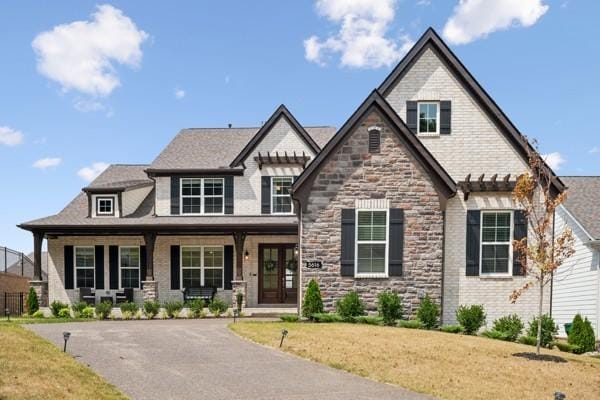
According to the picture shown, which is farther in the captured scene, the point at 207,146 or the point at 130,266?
the point at 207,146

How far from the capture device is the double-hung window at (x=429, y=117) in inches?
627

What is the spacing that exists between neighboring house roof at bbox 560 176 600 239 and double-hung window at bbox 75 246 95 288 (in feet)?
66.3

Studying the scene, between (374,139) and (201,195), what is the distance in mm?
9902

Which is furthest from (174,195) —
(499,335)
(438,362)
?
(438,362)

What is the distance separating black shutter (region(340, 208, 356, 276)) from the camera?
49.1ft

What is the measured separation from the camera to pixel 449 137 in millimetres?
15852

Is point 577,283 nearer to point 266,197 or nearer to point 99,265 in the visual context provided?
point 266,197

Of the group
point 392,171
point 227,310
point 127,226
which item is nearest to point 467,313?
point 392,171

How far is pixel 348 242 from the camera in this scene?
15.0m

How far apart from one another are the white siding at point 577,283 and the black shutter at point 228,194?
1349 cm

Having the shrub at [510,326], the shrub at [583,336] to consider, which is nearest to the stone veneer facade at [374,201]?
the shrub at [510,326]

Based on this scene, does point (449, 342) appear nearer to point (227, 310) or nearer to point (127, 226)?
point (227, 310)

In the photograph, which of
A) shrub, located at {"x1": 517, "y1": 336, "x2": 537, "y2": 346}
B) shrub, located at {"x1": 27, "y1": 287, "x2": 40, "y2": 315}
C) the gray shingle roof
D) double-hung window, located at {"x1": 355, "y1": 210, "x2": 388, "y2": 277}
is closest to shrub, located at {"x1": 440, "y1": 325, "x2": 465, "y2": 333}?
shrub, located at {"x1": 517, "y1": 336, "x2": 537, "y2": 346}

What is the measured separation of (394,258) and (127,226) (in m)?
11.8
